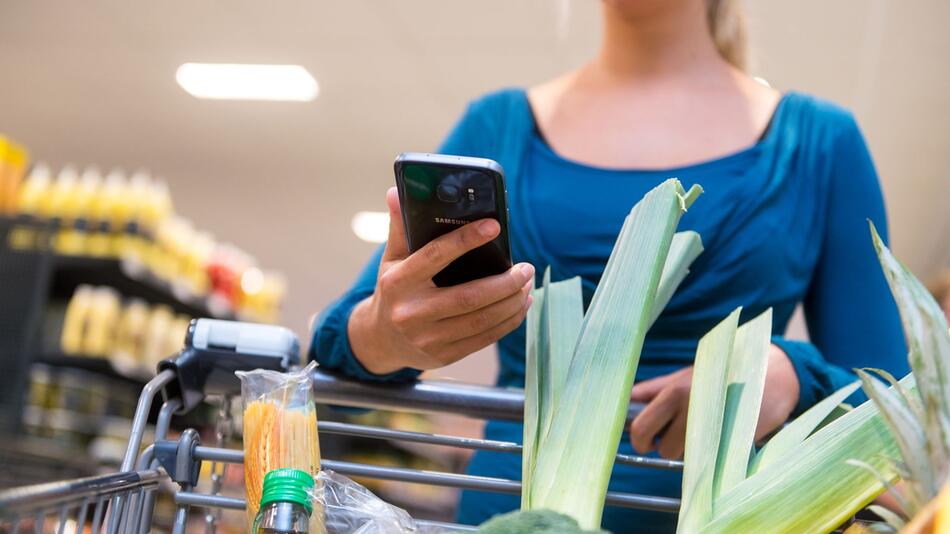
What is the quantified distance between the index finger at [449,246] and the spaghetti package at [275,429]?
12 cm

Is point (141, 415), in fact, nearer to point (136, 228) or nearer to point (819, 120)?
point (819, 120)

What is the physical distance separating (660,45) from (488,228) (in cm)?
65

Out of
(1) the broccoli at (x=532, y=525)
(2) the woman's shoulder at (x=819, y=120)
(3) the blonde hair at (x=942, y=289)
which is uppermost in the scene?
(3) the blonde hair at (x=942, y=289)

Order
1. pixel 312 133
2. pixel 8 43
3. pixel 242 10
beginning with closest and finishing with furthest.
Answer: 1. pixel 242 10
2. pixel 8 43
3. pixel 312 133

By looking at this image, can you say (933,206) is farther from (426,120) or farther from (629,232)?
(629,232)

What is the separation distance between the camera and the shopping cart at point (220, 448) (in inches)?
26.7

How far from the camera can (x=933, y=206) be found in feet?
21.5

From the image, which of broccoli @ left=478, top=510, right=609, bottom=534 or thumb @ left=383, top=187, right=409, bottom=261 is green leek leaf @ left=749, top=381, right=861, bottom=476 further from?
thumb @ left=383, top=187, right=409, bottom=261

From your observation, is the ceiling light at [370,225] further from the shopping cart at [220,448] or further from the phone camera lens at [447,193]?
the phone camera lens at [447,193]

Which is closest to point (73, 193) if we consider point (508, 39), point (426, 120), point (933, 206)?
point (508, 39)

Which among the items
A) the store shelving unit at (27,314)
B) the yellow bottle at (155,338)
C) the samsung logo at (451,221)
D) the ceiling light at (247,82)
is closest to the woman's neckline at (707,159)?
the samsung logo at (451,221)

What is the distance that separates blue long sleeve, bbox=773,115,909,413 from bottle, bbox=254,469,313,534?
648mm

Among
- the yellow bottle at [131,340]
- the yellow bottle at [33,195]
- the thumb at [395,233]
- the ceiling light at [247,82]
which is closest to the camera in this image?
the thumb at [395,233]

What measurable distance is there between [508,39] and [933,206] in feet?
11.3
